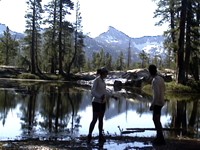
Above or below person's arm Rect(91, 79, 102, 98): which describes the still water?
below

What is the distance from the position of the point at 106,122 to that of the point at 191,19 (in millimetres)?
24849

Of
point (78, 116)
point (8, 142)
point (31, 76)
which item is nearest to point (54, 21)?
point (31, 76)

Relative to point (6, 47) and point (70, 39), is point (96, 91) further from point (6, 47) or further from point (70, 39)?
point (6, 47)

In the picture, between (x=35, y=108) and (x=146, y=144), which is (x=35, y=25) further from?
(x=146, y=144)

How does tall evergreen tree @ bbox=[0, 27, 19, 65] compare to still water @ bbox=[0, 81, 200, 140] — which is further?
tall evergreen tree @ bbox=[0, 27, 19, 65]

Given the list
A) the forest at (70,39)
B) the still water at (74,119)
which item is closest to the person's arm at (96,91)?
the still water at (74,119)

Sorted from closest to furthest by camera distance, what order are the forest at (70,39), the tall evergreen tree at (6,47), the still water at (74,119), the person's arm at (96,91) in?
the person's arm at (96,91)
the still water at (74,119)
the forest at (70,39)
the tall evergreen tree at (6,47)

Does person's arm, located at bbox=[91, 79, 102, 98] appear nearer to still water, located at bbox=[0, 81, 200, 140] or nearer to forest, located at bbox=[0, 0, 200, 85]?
still water, located at bbox=[0, 81, 200, 140]

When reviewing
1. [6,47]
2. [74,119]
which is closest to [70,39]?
[6,47]

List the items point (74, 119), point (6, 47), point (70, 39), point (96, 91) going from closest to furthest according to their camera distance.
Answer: point (96, 91), point (74, 119), point (70, 39), point (6, 47)

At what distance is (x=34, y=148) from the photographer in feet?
35.2

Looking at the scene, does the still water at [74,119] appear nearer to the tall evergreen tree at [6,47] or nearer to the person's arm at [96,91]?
the person's arm at [96,91]

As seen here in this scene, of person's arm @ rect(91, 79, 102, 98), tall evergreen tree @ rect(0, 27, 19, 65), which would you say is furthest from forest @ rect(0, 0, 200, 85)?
person's arm @ rect(91, 79, 102, 98)

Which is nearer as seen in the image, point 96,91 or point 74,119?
point 96,91
